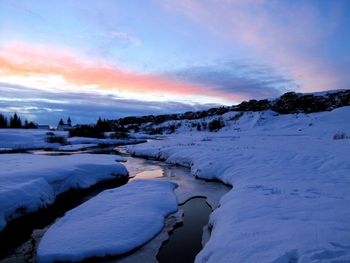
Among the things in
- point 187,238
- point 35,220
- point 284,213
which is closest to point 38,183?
point 35,220

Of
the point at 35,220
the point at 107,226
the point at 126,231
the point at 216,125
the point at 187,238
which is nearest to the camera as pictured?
the point at 126,231

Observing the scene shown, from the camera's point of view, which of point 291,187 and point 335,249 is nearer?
point 335,249

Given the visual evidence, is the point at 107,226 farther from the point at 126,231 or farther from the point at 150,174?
the point at 150,174

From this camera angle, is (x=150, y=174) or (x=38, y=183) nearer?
(x=38, y=183)

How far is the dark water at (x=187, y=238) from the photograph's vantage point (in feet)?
25.8

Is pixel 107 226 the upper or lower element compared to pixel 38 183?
lower

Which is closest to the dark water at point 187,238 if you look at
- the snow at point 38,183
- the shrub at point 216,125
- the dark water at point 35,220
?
the dark water at point 35,220

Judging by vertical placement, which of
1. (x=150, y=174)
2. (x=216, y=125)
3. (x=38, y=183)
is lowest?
(x=150, y=174)

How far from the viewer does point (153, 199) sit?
1202 centimetres

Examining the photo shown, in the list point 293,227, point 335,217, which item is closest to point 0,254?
point 293,227

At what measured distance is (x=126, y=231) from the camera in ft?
28.2

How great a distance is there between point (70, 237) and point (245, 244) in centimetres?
476

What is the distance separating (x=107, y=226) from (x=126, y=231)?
0.64 meters

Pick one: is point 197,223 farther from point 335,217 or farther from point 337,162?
point 337,162
